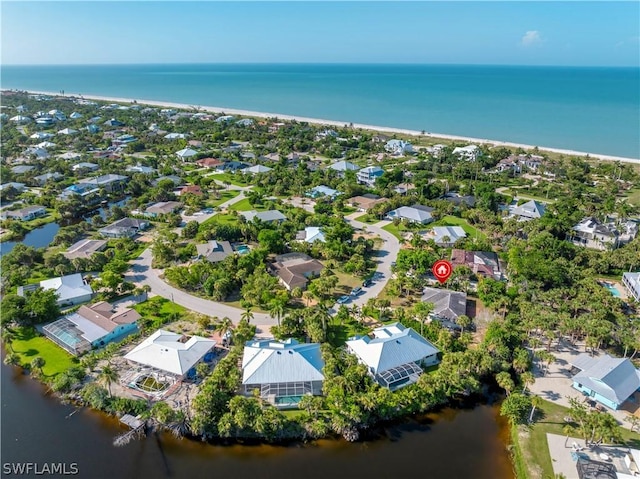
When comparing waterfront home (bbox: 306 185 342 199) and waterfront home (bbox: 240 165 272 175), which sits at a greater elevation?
waterfront home (bbox: 240 165 272 175)

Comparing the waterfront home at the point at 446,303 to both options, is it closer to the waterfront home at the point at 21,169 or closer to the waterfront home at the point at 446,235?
the waterfront home at the point at 446,235

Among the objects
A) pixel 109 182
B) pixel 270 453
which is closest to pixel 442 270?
A: pixel 270 453

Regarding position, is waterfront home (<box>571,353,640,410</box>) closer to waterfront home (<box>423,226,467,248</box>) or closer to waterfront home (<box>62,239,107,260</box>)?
waterfront home (<box>423,226,467,248</box>)

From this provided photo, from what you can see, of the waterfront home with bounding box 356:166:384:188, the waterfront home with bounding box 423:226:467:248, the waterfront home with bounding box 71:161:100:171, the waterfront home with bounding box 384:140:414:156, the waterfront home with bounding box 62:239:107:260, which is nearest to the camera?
the waterfront home with bounding box 62:239:107:260

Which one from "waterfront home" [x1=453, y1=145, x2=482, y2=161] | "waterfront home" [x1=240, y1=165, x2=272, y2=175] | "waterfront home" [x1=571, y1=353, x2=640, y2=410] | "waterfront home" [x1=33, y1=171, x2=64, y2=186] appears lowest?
"waterfront home" [x1=571, y1=353, x2=640, y2=410]

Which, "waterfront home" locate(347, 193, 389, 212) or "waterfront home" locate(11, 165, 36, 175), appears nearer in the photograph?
"waterfront home" locate(347, 193, 389, 212)

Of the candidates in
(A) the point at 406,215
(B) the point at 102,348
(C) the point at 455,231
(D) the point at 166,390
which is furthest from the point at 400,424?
(A) the point at 406,215

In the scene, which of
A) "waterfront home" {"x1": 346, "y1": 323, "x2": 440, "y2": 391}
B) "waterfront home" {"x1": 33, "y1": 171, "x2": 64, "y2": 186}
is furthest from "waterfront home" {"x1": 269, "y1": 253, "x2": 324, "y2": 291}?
"waterfront home" {"x1": 33, "y1": 171, "x2": 64, "y2": 186}

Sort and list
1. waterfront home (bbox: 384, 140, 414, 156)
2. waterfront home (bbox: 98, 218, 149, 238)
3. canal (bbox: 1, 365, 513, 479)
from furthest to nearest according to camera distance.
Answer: waterfront home (bbox: 384, 140, 414, 156)
waterfront home (bbox: 98, 218, 149, 238)
canal (bbox: 1, 365, 513, 479)
